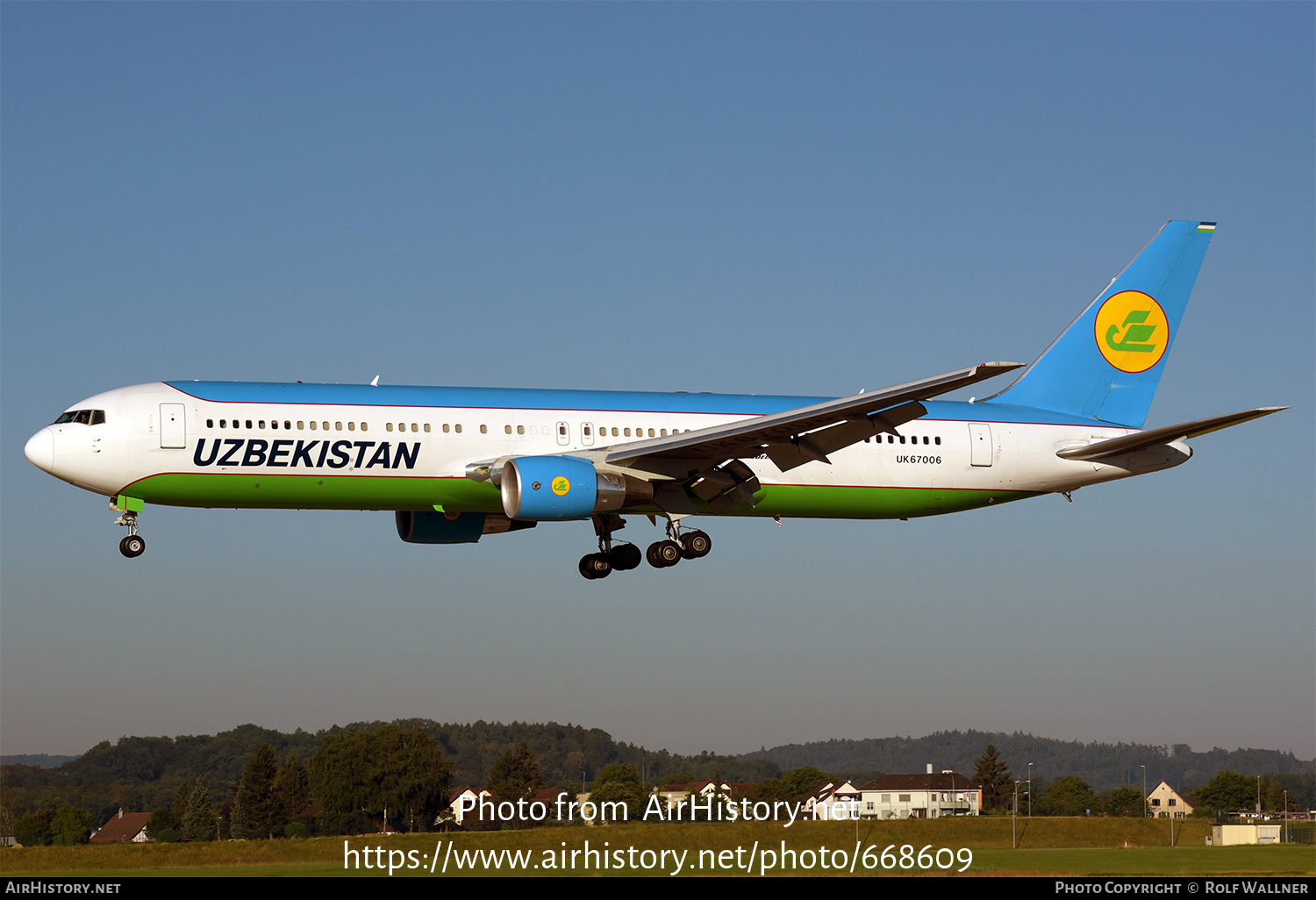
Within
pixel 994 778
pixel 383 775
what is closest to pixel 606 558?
pixel 383 775

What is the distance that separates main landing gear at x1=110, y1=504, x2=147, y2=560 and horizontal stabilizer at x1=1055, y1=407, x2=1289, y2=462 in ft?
93.1

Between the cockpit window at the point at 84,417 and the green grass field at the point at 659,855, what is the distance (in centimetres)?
1328

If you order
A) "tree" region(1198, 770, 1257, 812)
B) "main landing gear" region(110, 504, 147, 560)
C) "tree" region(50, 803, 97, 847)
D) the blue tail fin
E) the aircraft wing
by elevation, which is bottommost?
"tree" region(50, 803, 97, 847)

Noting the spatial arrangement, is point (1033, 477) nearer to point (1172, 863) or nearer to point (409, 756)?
point (1172, 863)

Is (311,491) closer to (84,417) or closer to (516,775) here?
(84,417)

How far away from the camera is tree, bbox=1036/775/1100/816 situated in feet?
329

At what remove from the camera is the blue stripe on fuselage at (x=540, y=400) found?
3862 cm

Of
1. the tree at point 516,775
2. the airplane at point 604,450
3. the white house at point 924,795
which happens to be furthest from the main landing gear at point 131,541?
the white house at point 924,795

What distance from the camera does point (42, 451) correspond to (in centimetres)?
3750

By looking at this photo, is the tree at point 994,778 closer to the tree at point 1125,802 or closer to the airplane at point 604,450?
the tree at point 1125,802

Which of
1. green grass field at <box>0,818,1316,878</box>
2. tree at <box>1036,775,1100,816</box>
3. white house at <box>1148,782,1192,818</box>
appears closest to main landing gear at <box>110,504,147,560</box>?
green grass field at <box>0,818,1316,878</box>

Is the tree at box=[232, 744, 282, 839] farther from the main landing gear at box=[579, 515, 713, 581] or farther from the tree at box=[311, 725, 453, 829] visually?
the main landing gear at box=[579, 515, 713, 581]

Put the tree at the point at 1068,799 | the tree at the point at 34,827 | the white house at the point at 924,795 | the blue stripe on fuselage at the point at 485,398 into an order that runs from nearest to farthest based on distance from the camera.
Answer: the blue stripe on fuselage at the point at 485,398
the tree at the point at 34,827
the white house at the point at 924,795
the tree at the point at 1068,799
